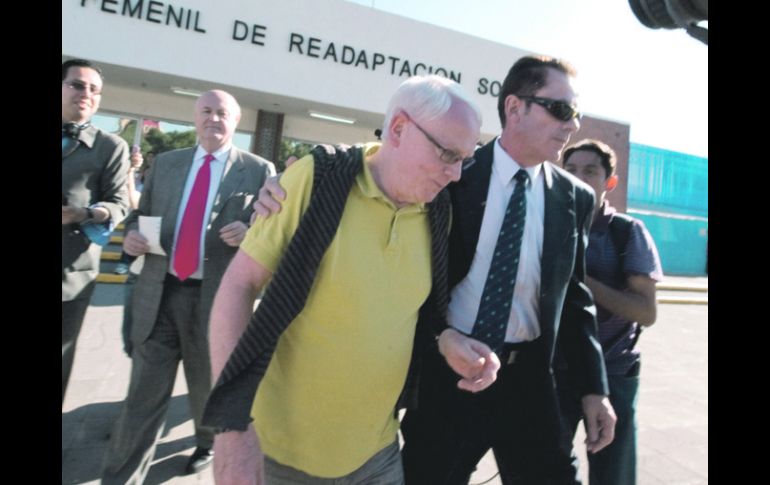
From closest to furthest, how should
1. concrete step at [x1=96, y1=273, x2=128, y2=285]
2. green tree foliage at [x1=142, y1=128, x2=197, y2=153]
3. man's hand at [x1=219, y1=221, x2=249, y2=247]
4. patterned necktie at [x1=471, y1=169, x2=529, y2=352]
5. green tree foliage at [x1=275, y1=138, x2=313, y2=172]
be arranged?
patterned necktie at [x1=471, y1=169, x2=529, y2=352], man's hand at [x1=219, y1=221, x2=249, y2=247], concrete step at [x1=96, y1=273, x2=128, y2=285], green tree foliage at [x1=142, y1=128, x2=197, y2=153], green tree foliage at [x1=275, y1=138, x2=313, y2=172]

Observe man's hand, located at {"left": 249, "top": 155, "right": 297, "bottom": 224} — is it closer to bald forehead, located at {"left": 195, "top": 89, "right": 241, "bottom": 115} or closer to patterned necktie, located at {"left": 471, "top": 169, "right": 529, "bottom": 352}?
patterned necktie, located at {"left": 471, "top": 169, "right": 529, "bottom": 352}

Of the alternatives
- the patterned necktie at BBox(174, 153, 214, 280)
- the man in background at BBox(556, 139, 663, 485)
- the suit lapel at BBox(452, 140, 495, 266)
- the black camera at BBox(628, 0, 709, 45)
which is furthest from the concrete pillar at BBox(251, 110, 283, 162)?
the black camera at BBox(628, 0, 709, 45)

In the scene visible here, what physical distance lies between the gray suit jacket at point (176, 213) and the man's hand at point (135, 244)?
3.4 inches

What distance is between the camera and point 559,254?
175 cm

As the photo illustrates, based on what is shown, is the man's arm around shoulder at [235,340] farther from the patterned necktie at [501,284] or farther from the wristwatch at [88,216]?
the wristwatch at [88,216]

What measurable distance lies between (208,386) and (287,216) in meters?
1.81

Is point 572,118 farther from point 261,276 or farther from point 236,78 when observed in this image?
point 236,78

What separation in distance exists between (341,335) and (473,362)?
1.27ft

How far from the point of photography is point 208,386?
106 inches

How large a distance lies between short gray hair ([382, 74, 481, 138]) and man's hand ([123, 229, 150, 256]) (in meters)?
1.72

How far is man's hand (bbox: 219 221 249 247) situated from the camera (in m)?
2.40

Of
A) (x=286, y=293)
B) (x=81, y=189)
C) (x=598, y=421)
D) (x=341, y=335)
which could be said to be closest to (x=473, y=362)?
(x=341, y=335)

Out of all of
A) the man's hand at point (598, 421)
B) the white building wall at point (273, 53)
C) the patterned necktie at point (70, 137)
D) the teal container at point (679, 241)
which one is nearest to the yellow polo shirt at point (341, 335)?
the man's hand at point (598, 421)
